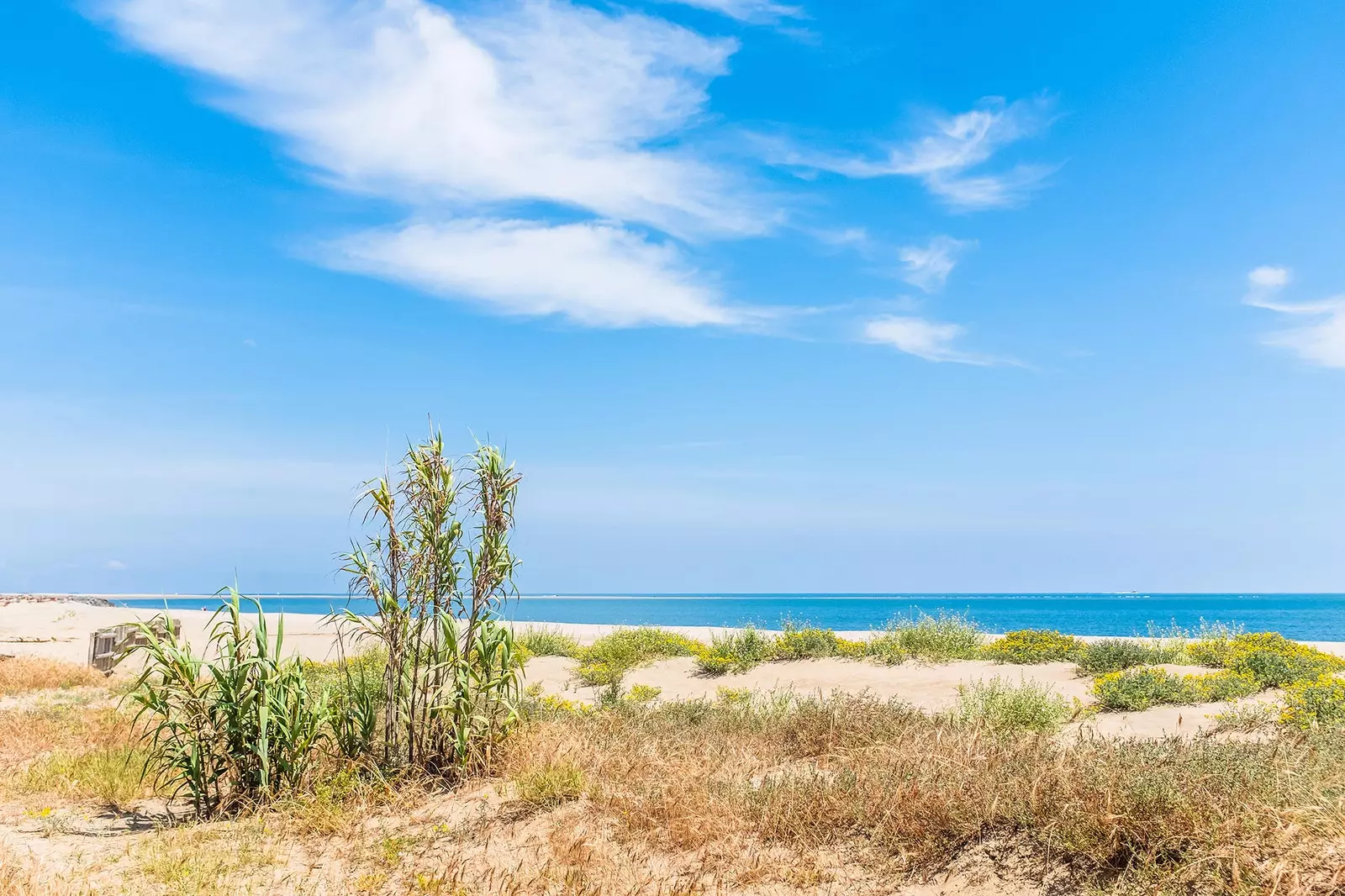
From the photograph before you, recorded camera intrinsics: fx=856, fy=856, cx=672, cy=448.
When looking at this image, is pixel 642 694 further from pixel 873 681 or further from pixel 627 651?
pixel 627 651

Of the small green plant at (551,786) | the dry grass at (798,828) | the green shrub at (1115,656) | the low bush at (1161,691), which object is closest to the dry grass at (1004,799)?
the dry grass at (798,828)

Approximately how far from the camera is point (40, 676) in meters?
16.5

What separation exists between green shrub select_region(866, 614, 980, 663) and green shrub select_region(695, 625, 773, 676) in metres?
2.28

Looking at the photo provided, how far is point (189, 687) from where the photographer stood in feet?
23.4

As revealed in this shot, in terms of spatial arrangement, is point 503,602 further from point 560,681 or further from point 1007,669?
point 1007,669

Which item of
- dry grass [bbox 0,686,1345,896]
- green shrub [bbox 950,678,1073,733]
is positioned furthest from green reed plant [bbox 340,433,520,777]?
green shrub [bbox 950,678,1073,733]

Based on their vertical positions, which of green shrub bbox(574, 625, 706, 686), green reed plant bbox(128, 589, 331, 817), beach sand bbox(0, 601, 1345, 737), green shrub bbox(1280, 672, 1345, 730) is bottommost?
beach sand bbox(0, 601, 1345, 737)

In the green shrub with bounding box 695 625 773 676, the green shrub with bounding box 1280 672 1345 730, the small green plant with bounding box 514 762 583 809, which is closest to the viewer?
the small green plant with bounding box 514 762 583 809

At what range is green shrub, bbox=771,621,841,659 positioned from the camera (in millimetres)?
17766

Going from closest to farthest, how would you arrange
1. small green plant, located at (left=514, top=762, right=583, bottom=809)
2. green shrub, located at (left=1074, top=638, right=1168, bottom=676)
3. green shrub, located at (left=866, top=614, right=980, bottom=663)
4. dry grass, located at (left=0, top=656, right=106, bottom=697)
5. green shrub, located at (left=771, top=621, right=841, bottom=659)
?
small green plant, located at (left=514, top=762, right=583, bottom=809) → green shrub, located at (left=1074, top=638, right=1168, bottom=676) → dry grass, located at (left=0, top=656, right=106, bottom=697) → green shrub, located at (left=866, top=614, right=980, bottom=663) → green shrub, located at (left=771, top=621, right=841, bottom=659)

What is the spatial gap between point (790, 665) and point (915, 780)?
36.7 feet

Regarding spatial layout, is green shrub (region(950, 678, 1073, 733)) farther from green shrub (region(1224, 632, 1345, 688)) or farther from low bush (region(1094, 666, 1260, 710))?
green shrub (region(1224, 632, 1345, 688))

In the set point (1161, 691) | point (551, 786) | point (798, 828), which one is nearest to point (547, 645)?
point (1161, 691)

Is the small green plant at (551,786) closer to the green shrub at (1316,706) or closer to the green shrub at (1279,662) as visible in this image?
the green shrub at (1316,706)
